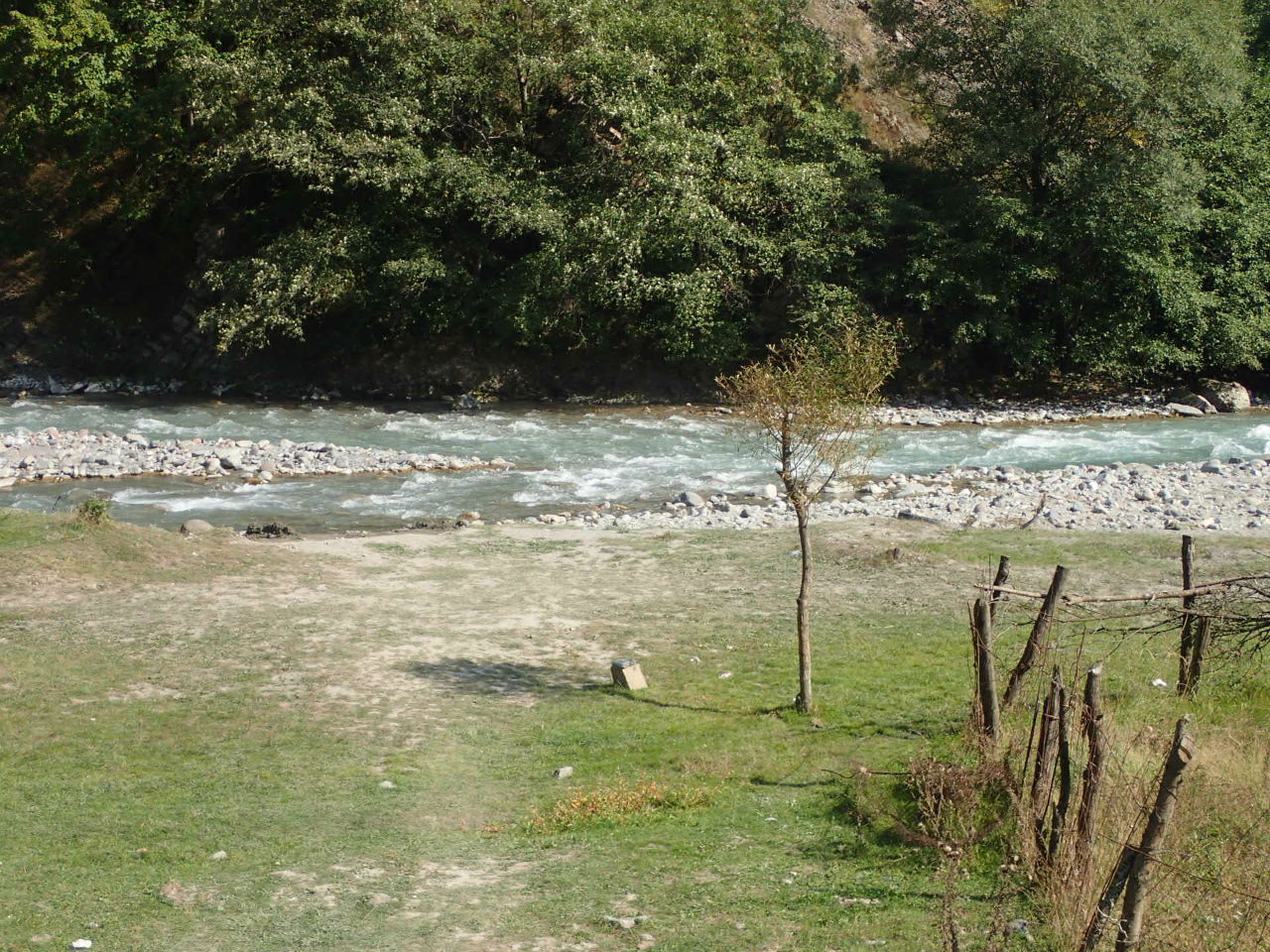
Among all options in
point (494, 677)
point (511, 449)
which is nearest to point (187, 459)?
point (511, 449)

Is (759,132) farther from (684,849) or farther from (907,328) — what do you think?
(684,849)

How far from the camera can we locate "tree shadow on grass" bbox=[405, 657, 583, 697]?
14.5 meters

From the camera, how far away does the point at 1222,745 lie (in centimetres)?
1065

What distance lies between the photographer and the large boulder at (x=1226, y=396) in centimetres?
3865

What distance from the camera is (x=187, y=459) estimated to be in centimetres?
2970

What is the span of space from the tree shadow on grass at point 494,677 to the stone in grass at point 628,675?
0.46m

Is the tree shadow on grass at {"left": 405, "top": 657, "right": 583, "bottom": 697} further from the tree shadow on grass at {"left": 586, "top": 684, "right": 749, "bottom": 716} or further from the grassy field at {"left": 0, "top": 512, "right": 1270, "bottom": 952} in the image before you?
the tree shadow on grass at {"left": 586, "top": 684, "right": 749, "bottom": 716}

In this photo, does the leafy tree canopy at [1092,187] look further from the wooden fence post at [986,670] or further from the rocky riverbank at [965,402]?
the wooden fence post at [986,670]

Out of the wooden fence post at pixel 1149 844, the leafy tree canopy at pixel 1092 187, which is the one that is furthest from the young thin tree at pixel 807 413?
the leafy tree canopy at pixel 1092 187

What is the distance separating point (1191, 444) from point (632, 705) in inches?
950

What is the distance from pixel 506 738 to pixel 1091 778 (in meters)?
6.78

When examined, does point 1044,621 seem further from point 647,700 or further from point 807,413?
point 647,700

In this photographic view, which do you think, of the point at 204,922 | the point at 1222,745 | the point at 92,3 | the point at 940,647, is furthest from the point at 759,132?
the point at 204,922

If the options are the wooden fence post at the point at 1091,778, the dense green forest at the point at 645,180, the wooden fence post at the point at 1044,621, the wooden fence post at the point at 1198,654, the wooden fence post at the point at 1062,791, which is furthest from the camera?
the dense green forest at the point at 645,180
